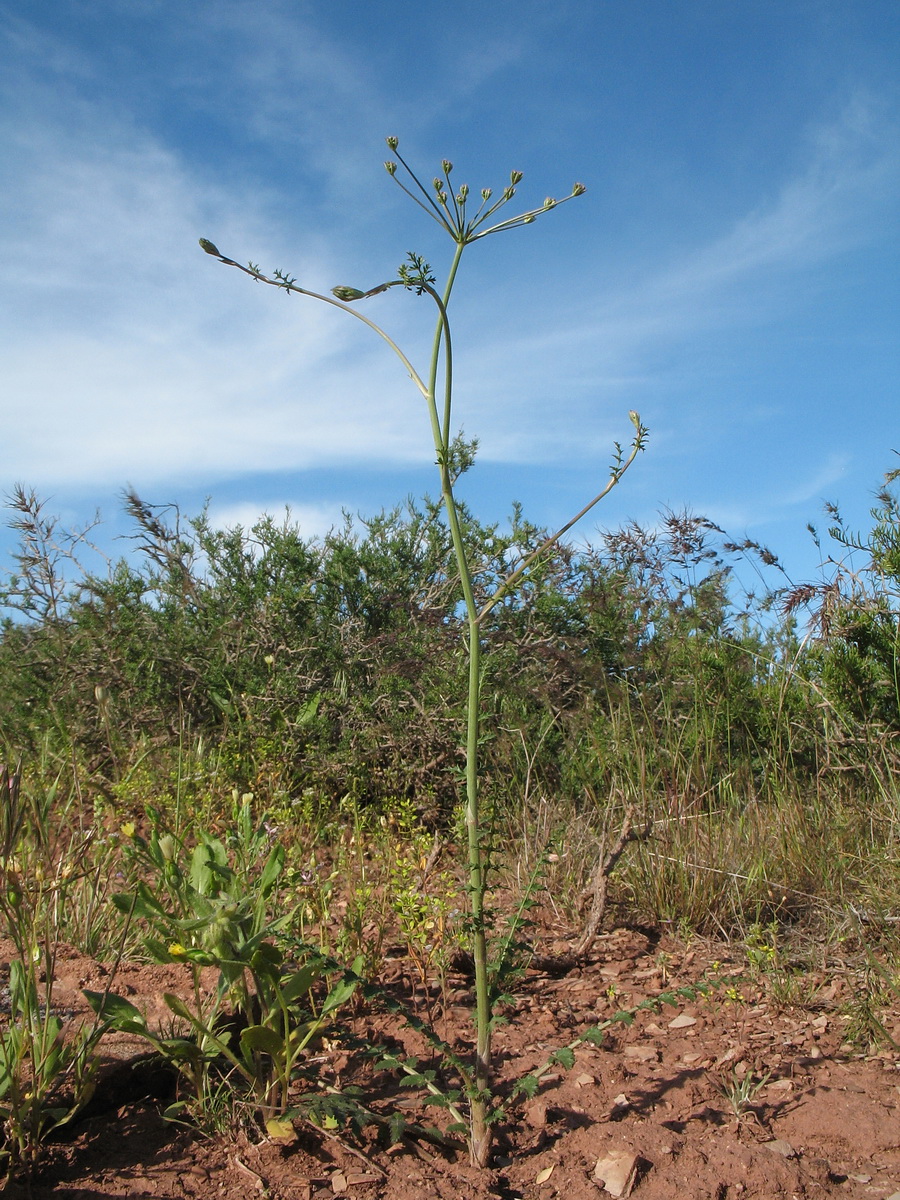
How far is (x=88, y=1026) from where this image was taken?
86.7 inches

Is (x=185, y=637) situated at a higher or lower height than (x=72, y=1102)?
higher

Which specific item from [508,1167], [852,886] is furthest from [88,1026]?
[852,886]

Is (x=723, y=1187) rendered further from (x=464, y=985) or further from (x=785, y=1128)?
(x=464, y=985)

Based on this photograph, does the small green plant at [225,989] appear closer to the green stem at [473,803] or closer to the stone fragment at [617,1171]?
the green stem at [473,803]

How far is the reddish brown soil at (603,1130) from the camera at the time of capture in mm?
1896

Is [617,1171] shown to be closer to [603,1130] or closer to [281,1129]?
[603,1130]

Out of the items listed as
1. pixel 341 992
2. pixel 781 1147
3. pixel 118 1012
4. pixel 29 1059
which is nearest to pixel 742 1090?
pixel 781 1147

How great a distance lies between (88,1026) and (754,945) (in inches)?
83.6

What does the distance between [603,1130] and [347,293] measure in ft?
6.54

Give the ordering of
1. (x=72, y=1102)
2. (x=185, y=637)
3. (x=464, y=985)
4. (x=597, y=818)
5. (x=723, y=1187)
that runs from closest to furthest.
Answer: (x=723, y=1187) < (x=72, y=1102) < (x=464, y=985) < (x=597, y=818) < (x=185, y=637)

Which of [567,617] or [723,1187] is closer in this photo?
[723,1187]

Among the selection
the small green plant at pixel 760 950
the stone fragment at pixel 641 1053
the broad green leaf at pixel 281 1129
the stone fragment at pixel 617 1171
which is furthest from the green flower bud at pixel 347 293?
the small green plant at pixel 760 950

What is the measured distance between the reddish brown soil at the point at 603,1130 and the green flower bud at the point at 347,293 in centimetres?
187

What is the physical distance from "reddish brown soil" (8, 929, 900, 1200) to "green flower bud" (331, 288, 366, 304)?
6.13ft
